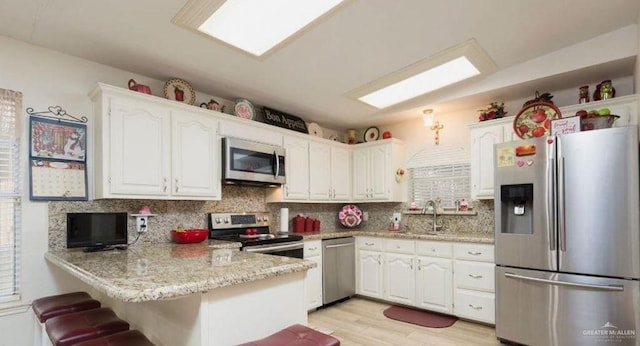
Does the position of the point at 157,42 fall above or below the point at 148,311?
above

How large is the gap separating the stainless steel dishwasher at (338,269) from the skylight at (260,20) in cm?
235

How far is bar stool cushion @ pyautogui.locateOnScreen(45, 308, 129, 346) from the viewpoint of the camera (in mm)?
1518

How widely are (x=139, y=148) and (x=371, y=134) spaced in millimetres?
3205

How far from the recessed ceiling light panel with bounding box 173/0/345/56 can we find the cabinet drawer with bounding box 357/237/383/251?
2637 millimetres

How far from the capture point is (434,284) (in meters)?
3.58

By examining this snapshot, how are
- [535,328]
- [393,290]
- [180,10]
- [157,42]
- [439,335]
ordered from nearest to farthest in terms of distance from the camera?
[180,10] → [157,42] → [535,328] → [439,335] → [393,290]

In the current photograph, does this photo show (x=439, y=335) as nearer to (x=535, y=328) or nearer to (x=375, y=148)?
(x=535, y=328)

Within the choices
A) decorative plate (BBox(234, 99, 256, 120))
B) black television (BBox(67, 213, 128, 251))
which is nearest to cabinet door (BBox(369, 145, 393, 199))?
decorative plate (BBox(234, 99, 256, 120))

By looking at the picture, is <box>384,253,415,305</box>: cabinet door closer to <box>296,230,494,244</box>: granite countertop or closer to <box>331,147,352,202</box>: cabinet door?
<box>296,230,494,244</box>: granite countertop

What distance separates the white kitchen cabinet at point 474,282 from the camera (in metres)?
3.21

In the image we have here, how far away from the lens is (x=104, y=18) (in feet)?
6.96

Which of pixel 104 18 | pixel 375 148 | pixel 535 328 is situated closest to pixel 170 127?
pixel 104 18

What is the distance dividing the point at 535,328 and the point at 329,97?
2.84m

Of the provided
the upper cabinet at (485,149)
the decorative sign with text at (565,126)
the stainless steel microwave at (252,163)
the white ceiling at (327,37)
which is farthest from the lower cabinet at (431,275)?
the white ceiling at (327,37)
